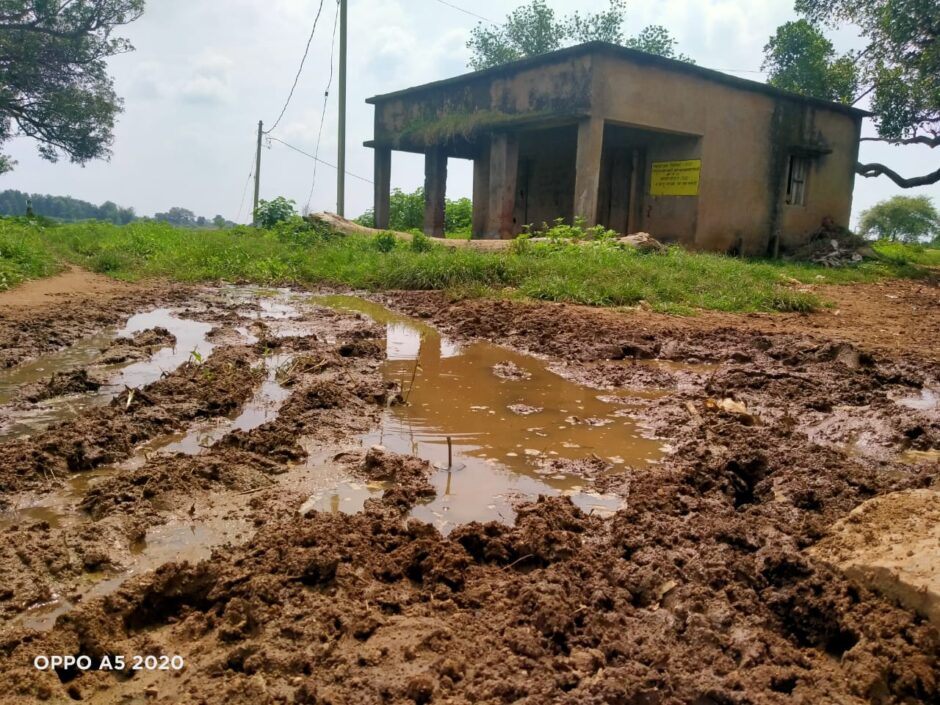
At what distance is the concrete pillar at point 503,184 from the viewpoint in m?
15.9

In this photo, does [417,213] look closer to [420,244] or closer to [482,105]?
[482,105]

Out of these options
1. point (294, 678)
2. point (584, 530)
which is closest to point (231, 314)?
point (584, 530)

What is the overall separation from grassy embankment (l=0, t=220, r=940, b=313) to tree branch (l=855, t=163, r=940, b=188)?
637 cm

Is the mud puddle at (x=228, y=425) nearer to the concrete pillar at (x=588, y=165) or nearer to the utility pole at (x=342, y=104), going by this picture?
the concrete pillar at (x=588, y=165)

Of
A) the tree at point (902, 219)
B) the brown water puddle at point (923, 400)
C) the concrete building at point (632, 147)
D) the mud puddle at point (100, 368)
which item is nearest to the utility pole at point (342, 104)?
the concrete building at point (632, 147)

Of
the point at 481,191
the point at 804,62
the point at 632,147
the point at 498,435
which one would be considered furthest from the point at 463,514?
the point at 804,62

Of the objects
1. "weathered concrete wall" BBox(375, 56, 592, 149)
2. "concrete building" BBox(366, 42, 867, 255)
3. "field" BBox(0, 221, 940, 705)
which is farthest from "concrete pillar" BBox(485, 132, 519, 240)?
"field" BBox(0, 221, 940, 705)

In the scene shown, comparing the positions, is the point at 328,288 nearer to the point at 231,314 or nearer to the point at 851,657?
the point at 231,314

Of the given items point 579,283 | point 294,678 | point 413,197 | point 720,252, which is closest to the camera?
point 294,678

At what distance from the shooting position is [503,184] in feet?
A: 52.7

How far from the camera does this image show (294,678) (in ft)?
6.40

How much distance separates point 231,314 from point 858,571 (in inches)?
281

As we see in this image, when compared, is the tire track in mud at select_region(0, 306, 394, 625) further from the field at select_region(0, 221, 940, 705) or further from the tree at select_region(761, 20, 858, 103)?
the tree at select_region(761, 20, 858, 103)

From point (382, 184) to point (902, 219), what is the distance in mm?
30014
